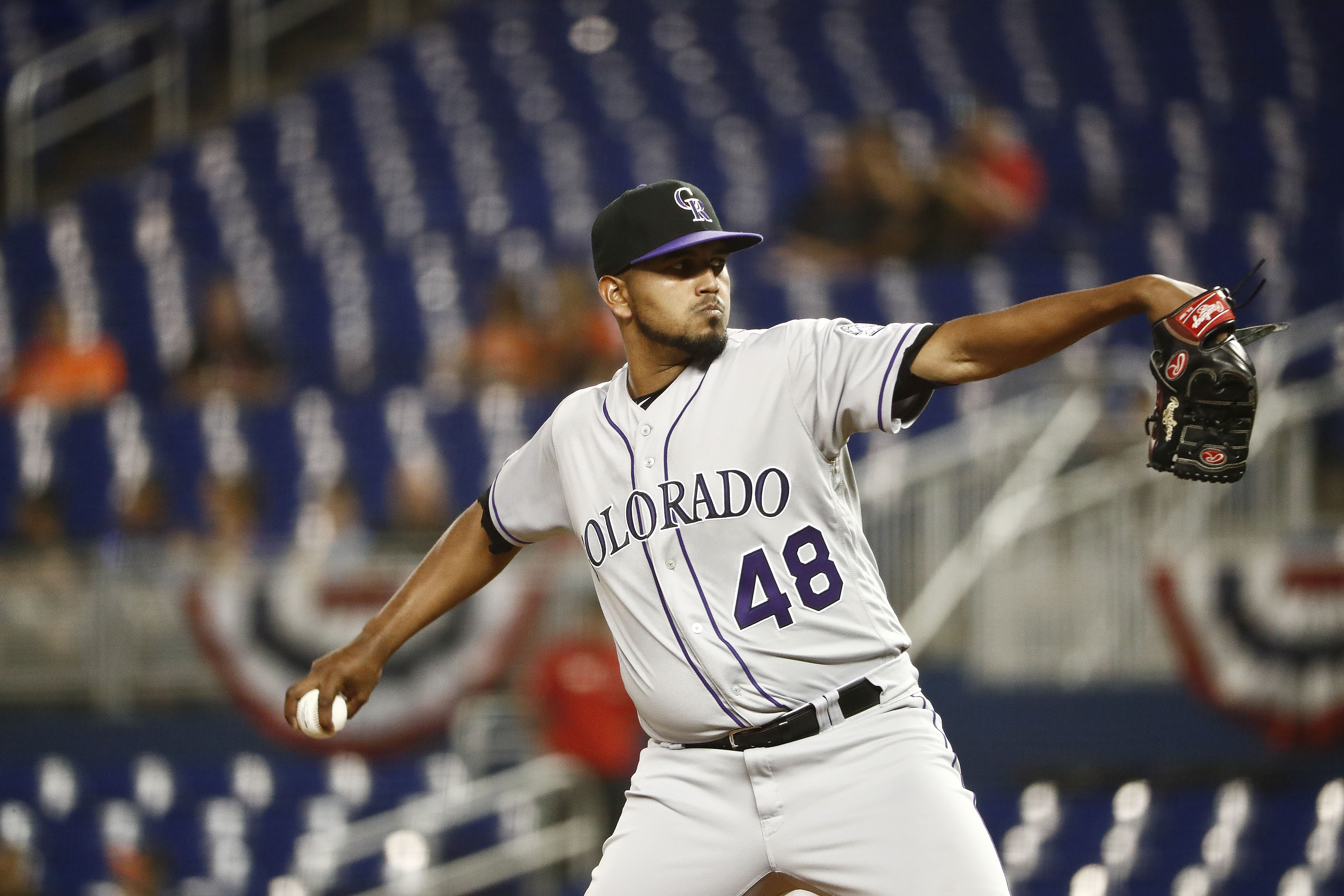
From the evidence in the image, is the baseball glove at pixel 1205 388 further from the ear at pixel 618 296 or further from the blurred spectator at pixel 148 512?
the blurred spectator at pixel 148 512

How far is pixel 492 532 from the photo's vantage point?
3.40 meters

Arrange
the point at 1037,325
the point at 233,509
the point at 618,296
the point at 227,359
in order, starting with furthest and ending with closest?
1. the point at 227,359
2. the point at 233,509
3. the point at 618,296
4. the point at 1037,325

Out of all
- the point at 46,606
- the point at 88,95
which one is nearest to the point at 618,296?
the point at 46,606

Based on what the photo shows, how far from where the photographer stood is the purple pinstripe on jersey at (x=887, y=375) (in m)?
2.79

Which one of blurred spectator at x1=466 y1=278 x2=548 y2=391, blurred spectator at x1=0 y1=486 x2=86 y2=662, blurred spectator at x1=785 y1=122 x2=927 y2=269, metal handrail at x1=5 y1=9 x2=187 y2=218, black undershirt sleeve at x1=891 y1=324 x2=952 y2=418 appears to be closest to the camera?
black undershirt sleeve at x1=891 y1=324 x2=952 y2=418

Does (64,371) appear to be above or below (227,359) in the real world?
above

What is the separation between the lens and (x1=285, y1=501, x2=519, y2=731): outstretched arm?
127 inches

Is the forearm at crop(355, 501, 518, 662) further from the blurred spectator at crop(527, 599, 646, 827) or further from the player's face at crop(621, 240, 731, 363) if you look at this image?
the blurred spectator at crop(527, 599, 646, 827)

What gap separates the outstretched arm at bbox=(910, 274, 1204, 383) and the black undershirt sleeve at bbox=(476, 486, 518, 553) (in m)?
1.14

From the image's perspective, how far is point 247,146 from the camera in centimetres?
1214

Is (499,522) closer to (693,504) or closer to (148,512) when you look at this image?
(693,504)

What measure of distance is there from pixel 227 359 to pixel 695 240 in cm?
676

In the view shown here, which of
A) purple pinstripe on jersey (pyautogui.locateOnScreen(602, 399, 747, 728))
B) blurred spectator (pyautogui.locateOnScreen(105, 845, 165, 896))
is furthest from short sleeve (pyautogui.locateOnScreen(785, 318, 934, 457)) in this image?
blurred spectator (pyautogui.locateOnScreen(105, 845, 165, 896))

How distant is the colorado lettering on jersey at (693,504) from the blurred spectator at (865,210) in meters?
6.50
